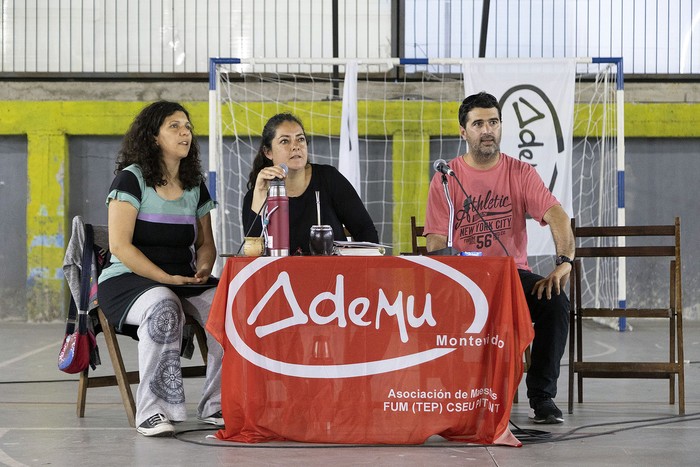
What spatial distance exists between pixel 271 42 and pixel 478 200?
5.45 meters

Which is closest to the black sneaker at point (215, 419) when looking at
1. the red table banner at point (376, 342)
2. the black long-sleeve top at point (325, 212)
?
the red table banner at point (376, 342)

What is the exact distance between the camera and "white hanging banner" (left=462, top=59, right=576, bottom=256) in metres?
7.73

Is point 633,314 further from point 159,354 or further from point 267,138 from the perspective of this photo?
point 159,354

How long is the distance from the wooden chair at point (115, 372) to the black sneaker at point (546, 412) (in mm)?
1388

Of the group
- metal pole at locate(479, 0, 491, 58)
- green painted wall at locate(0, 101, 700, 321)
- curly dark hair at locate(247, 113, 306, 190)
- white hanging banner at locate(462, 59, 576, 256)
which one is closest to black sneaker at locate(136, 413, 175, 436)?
curly dark hair at locate(247, 113, 306, 190)

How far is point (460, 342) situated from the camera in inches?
127

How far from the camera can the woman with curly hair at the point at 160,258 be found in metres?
3.54

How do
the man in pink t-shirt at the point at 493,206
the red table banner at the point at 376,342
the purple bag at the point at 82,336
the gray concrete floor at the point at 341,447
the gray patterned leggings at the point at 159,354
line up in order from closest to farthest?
the gray concrete floor at the point at 341,447 < the red table banner at the point at 376,342 < the gray patterned leggings at the point at 159,354 < the purple bag at the point at 82,336 < the man in pink t-shirt at the point at 493,206

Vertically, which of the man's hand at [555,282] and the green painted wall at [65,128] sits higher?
the green painted wall at [65,128]

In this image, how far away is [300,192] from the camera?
4.03 metres

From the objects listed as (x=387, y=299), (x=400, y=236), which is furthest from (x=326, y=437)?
(x=400, y=236)

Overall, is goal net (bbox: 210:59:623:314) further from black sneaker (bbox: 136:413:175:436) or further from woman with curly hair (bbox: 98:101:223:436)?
black sneaker (bbox: 136:413:175:436)

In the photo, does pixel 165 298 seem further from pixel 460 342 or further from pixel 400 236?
pixel 400 236

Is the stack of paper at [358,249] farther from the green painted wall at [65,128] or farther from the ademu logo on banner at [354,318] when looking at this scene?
the green painted wall at [65,128]
